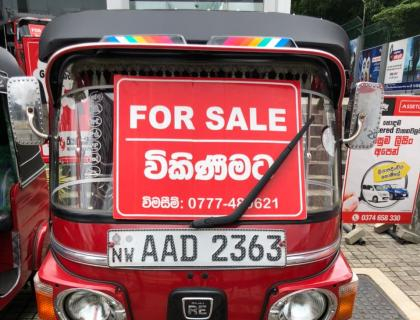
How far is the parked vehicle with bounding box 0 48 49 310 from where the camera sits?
3375 mm

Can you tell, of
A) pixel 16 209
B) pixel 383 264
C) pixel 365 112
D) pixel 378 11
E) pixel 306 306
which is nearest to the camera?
pixel 306 306

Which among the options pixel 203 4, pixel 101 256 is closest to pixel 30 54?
pixel 203 4

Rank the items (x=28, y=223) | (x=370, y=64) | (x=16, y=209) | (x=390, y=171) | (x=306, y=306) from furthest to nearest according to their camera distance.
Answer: (x=370, y=64) < (x=390, y=171) < (x=28, y=223) < (x=16, y=209) < (x=306, y=306)

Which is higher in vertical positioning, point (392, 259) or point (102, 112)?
point (102, 112)

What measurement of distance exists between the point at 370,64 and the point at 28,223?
533 inches

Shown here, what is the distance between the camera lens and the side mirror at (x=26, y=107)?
80.5 inches

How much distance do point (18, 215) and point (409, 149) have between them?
418 cm

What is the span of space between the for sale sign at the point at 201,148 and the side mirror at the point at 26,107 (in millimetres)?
408

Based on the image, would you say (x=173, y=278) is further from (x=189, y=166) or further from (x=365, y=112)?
(x=365, y=112)

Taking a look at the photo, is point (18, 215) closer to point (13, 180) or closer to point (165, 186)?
point (13, 180)

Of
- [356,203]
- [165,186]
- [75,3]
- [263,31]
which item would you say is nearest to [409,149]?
[356,203]

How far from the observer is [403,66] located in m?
12.1

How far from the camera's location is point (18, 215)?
340cm

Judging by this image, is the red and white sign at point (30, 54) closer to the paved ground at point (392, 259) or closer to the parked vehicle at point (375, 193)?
the parked vehicle at point (375, 193)
